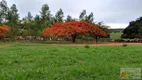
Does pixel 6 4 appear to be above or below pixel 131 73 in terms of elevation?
above

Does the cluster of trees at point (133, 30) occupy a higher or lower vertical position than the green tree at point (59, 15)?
lower

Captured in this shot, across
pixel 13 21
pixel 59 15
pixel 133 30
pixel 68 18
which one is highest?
pixel 59 15

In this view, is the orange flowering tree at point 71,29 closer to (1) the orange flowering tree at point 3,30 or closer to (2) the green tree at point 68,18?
(1) the orange flowering tree at point 3,30

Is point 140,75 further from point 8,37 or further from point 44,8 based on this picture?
point 44,8

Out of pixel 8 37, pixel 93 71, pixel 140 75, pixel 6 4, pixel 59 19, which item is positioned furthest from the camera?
pixel 59 19

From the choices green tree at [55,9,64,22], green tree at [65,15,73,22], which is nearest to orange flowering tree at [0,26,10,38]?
green tree at [55,9,64,22]

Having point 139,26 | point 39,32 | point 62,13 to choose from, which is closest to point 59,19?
point 62,13

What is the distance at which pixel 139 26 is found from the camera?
6378cm

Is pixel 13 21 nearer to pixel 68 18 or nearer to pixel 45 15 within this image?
pixel 45 15

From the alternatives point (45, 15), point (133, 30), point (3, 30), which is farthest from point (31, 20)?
point (133, 30)

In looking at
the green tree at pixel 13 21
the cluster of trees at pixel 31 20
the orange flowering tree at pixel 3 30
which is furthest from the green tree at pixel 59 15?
the orange flowering tree at pixel 3 30

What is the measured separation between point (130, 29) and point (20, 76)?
57887mm

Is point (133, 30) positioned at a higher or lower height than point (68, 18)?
lower

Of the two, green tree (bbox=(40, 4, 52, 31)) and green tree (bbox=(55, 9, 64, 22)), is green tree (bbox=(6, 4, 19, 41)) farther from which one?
green tree (bbox=(55, 9, 64, 22))
